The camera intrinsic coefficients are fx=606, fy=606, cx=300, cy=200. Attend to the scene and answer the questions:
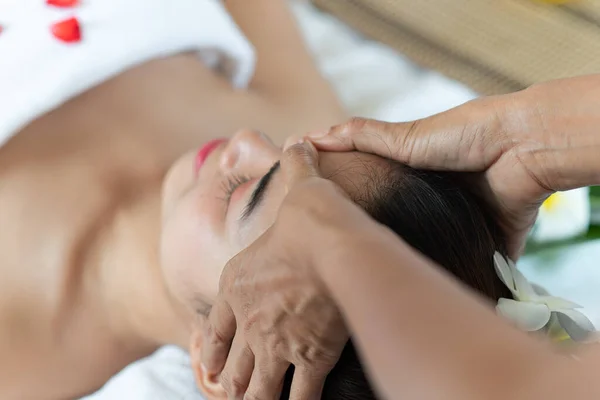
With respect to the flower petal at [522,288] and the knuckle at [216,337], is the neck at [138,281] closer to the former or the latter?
the knuckle at [216,337]

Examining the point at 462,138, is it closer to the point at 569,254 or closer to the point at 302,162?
the point at 302,162

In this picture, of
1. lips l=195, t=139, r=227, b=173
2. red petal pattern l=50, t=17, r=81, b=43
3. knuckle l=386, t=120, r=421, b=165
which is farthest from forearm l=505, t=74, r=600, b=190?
A: red petal pattern l=50, t=17, r=81, b=43

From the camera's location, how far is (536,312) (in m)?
0.59

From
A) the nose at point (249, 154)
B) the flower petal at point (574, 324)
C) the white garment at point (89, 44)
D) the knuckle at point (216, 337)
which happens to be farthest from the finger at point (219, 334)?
the white garment at point (89, 44)

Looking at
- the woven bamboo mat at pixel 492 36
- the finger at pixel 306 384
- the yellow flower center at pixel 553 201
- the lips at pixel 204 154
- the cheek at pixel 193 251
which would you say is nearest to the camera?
the finger at pixel 306 384

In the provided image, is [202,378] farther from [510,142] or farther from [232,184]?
[510,142]

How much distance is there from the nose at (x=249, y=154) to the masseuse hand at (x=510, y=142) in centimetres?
11

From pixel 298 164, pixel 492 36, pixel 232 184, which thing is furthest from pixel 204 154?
pixel 492 36

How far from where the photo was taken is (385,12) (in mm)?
1415

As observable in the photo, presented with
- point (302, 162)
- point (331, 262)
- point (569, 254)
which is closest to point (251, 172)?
point (302, 162)

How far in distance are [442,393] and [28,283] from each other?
0.83m

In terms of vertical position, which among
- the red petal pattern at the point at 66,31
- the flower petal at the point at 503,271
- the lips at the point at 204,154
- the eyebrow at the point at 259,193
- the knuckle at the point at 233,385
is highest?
the red petal pattern at the point at 66,31

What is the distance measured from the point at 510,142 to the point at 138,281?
626 millimetres

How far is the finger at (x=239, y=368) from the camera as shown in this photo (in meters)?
0.61
